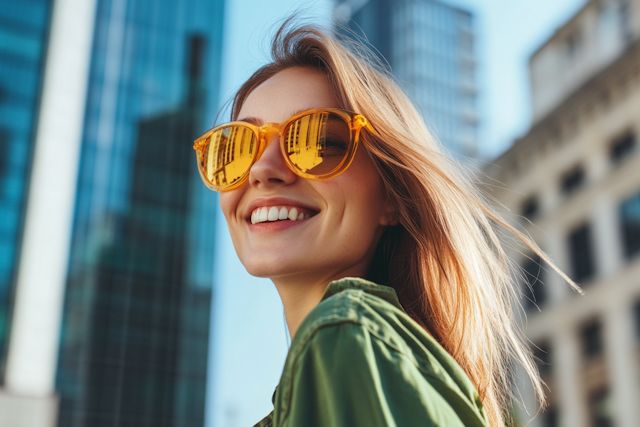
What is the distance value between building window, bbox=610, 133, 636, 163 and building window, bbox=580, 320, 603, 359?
633cm

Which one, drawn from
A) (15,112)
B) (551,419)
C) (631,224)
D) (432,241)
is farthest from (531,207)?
(432,241)

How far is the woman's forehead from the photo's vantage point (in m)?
1.73

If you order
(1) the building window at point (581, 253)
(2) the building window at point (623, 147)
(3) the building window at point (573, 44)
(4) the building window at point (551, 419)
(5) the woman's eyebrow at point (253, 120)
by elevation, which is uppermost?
(3) the building window at point (573, 44)

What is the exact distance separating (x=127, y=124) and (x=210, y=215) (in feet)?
24.3

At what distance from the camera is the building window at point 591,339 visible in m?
24.1

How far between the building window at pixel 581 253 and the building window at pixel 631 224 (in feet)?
6.15

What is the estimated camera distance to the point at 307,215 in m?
1.63

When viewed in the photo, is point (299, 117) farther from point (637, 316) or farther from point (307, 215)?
point (637, 316)

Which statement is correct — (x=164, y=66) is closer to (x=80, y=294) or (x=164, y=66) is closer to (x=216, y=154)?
(x=80, y=294)

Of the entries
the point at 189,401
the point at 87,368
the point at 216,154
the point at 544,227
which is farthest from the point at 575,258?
the point at 216,154

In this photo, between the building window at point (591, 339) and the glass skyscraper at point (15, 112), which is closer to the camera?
the building window at point (591, 339)

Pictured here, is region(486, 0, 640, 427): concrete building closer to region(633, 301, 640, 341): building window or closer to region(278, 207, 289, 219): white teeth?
region(633, 301, 640, 341): building window

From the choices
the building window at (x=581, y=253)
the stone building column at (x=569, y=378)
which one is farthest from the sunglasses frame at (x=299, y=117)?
the building window at (x=581, y=253)

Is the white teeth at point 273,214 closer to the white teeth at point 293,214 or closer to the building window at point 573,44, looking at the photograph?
the white teeth at point 293,214
